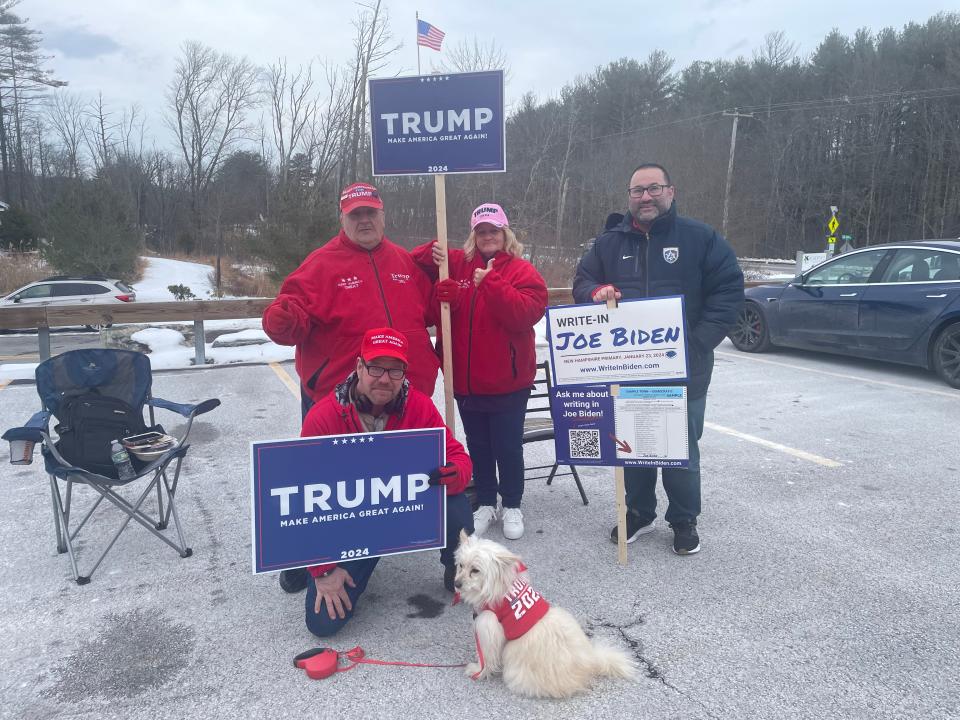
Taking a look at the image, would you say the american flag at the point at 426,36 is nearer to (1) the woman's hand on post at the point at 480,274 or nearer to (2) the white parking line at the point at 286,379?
(1) the woman's hand on post at the point at 480,274

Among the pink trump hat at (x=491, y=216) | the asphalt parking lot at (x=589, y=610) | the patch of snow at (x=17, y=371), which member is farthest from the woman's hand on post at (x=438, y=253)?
the patch of snow at (x=17, y=371)

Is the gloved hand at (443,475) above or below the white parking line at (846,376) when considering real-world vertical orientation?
above

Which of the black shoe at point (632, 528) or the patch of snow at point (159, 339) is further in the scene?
the patch of snow at point (159, 339)

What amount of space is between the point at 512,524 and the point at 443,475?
106 centimetres

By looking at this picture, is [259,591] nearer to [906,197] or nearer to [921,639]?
[921,639]

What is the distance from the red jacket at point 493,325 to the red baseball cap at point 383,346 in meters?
Result: 0.67

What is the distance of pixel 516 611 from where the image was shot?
2320mm

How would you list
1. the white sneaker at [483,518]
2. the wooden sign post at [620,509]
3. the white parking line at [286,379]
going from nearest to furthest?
the wooden sign post at [620,509]
the white sneaker at [483,518]
the white parking line at [286,379]

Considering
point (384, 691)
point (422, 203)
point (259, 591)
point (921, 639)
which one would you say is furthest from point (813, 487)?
point (422, 203)

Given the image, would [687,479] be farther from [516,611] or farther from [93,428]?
[93,428]

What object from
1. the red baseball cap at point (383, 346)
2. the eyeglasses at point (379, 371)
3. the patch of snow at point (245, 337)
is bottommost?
the patch of snow at point (245, 337)

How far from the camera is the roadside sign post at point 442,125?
3.62 metres

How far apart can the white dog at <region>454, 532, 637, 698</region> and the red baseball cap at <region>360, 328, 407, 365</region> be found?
0.85 metres

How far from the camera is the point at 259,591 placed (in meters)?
3.10
